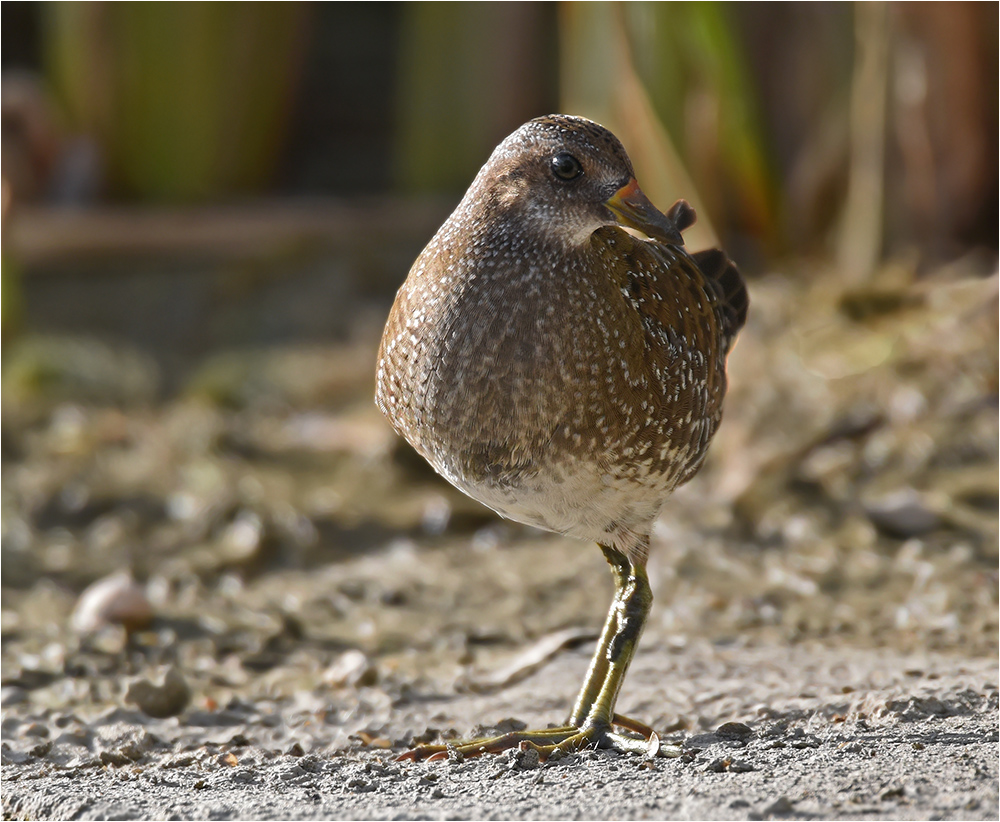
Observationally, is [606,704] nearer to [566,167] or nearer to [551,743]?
[551,743]

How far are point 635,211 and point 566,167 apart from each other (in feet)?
0.60

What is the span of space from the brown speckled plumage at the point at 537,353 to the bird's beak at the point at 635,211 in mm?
22

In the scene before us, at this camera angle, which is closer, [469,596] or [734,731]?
[734,731]

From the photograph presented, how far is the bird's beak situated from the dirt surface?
1.16 meters

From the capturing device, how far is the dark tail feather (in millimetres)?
3523

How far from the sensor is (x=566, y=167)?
9.07ft

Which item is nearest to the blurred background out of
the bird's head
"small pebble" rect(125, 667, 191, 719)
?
"small pebble" rect(125, 667, 191, 719)

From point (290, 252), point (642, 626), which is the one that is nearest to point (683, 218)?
point (642, 626)

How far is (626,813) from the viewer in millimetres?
Answer: 2246

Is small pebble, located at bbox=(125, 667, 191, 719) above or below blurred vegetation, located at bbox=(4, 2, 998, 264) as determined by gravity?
below

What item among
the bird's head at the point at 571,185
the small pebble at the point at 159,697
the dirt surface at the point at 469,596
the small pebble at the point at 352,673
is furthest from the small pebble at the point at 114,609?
the bird's head at the point at 571,185

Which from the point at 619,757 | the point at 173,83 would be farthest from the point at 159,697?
the point at 173,83

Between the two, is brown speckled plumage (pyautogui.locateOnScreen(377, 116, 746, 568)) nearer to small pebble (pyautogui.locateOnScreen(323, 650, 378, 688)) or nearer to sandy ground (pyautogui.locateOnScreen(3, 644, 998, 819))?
sandy ground (pyautogui.locateOnScreen(3, 644, 998, 819))

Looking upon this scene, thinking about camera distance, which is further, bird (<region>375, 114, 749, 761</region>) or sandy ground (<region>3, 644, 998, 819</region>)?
bird (<region>375, 114, 749, 761</region>)
